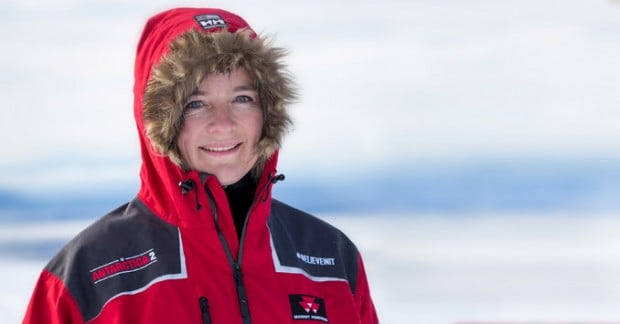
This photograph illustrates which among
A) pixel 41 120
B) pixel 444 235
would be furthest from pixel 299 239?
pixel 41 120

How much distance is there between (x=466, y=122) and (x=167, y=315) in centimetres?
332

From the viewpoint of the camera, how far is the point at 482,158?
463 cm

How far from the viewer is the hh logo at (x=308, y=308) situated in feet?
5.78

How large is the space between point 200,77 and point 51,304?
47cm

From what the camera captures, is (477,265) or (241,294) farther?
(477,265)

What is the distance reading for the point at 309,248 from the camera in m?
1.88

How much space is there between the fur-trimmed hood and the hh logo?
0.25 meters

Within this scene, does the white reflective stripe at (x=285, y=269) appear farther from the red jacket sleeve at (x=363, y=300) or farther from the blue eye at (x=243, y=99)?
the blue eye at (x=243, y=99)

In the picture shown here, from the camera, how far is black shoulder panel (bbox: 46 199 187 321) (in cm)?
162

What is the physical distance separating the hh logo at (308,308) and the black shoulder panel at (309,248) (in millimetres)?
50

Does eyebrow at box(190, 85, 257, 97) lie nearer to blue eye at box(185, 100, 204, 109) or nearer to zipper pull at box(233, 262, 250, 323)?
blue eye at box(185, 100, 204, 109)

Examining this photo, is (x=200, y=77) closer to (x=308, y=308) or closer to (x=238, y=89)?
(x=238, y=89)

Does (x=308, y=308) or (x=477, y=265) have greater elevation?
(x=477, y=265)

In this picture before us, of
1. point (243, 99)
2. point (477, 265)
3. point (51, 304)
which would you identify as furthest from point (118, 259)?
point (477, 265)
